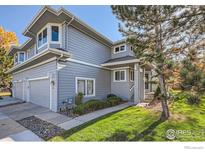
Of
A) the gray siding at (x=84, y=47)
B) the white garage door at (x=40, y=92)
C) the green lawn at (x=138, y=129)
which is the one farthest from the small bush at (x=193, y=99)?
the white garage door at (x=40, y=92)

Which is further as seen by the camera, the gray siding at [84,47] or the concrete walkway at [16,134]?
the gray siding at [84,47]

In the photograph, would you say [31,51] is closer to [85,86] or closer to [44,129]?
[85,86]

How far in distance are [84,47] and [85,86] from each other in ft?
7.66

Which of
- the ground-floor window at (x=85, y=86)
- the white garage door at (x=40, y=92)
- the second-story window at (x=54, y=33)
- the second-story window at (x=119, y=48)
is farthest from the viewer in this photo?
the second-story window at (x=119, y=48)

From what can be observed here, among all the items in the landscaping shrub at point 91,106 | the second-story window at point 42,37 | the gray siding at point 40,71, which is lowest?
the landscaping shrub at point 91,106

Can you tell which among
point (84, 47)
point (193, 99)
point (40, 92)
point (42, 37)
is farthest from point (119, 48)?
point (40, 92)

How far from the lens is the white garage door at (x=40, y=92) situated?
733 centimetres

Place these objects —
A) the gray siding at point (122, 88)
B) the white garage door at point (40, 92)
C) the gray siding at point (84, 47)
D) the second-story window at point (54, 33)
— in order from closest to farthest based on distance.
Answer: the second-story window at point (54, 33) → the white garage door at point (40, 92) → the gray siding at point (84, 47) → the gray siding at point (122, 88)

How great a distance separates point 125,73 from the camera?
9.85m

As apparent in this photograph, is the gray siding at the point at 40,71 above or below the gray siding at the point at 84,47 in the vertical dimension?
below

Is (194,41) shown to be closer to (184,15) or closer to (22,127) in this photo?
(184,15)

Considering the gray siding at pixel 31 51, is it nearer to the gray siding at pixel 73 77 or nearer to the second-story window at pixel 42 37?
the second-story window at pixel 42 37

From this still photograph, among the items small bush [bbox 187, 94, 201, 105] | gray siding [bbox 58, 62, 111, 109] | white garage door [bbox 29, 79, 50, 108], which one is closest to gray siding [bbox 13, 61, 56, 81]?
white garage door [bbox 29, 79, 50, 108]

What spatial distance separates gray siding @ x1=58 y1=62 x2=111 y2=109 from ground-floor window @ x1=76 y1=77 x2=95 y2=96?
9.7 inches
